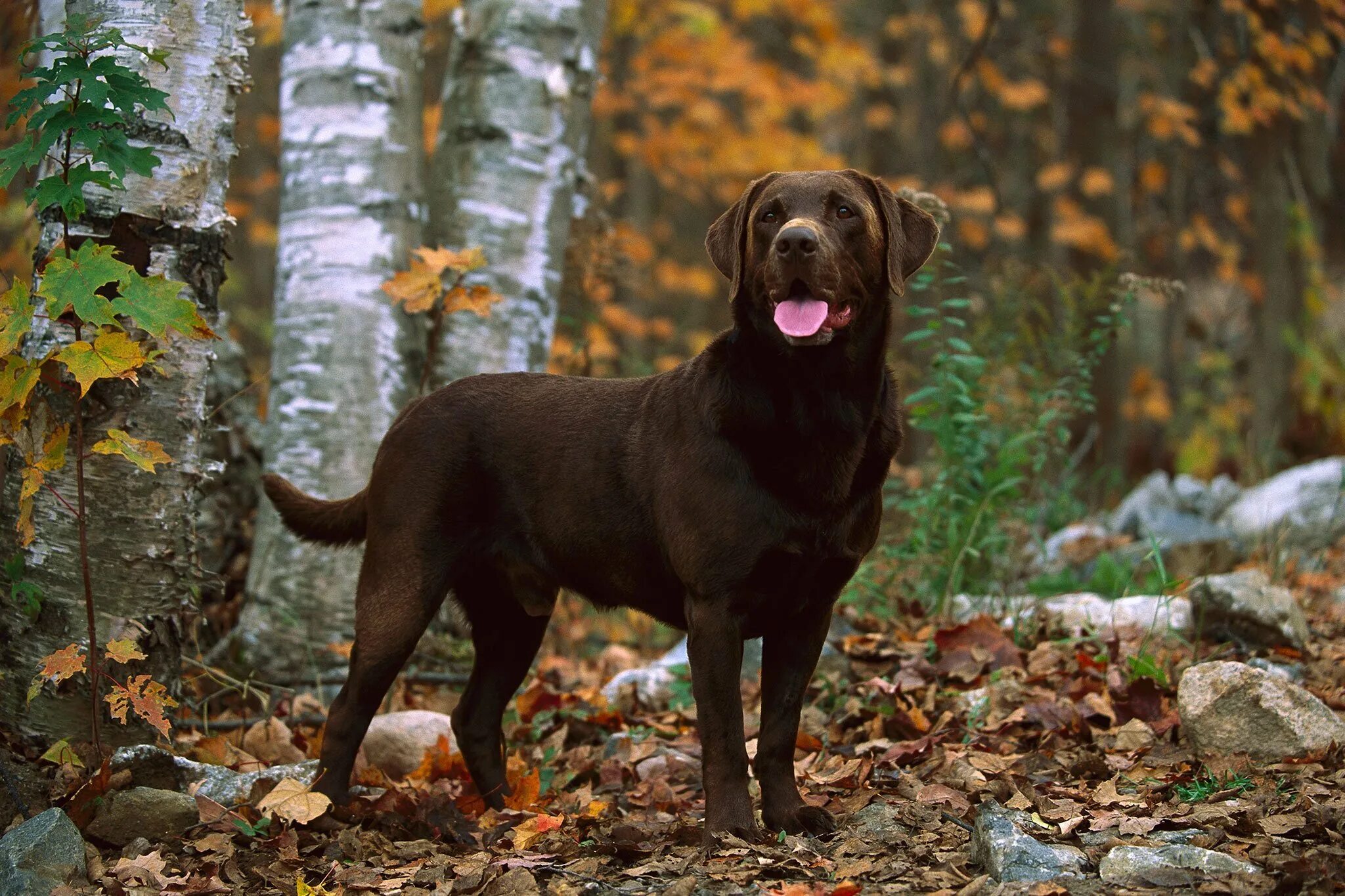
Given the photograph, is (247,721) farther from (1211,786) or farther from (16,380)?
(1211,786)

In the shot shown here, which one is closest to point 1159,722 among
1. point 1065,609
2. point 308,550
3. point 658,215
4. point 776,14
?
point 1065,609

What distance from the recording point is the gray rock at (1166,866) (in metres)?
2.72

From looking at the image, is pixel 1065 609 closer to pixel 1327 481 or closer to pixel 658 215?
pixel 1327 481

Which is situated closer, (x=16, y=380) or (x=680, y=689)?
(x=16, y=380)

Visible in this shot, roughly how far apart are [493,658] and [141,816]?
1.21 metres

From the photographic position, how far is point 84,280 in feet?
10.5

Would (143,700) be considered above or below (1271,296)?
below

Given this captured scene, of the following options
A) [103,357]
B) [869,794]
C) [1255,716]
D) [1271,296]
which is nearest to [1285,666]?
[1255,716]

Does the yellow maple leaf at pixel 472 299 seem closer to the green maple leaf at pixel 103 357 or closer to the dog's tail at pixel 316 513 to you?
the dog's tail at pixel 316 513

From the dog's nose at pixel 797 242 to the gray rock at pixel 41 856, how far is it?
236cm

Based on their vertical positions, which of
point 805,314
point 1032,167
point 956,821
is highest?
point 1032,167

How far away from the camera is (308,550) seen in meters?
4.98

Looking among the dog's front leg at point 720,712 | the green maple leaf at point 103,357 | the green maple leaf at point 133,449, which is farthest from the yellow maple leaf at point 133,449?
the dog's front leg at point 720,712

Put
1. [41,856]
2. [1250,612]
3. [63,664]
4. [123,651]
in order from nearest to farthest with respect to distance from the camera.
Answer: [41,856], [63,664], [123,651], [1250,612]
